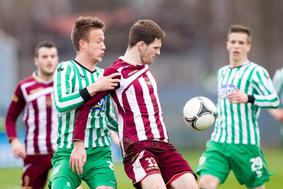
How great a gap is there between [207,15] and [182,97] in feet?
51.5

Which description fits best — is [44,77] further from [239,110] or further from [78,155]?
[78,155]

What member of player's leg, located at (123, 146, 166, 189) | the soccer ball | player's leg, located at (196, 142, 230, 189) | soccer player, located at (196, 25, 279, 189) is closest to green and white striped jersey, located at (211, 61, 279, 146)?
soccer player, located at (196, 25, 279, 189)

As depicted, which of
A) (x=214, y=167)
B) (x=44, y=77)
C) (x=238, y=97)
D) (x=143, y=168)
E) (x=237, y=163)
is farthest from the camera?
(x=44, y=77)

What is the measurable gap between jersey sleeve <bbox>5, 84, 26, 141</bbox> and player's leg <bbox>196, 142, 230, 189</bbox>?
2267 millimetres

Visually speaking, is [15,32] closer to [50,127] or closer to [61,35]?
[61,35]

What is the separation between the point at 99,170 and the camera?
28.5 ft

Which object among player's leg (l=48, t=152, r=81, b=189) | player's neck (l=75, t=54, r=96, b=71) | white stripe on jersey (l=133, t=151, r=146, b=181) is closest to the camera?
white stripe on jersey (l=133, t=151, r=146, b=181)

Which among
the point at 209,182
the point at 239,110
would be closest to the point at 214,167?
the point at 209,182

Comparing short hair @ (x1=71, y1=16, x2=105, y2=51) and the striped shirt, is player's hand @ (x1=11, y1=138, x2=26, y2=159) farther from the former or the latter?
the striped shirt

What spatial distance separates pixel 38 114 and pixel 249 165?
261 centimetres

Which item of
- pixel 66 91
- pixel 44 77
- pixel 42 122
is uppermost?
pixel 44 77

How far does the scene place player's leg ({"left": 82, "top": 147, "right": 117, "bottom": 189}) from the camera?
28.2 feet

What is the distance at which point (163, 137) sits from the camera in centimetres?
859

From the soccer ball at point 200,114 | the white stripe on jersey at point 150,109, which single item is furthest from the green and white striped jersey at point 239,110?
the white stripe on jersey at point 150,109
